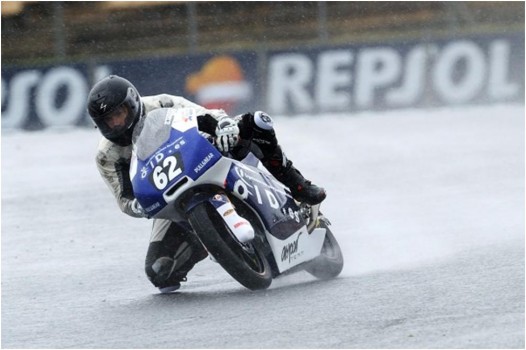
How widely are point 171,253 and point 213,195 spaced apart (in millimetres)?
972

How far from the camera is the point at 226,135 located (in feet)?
21.7

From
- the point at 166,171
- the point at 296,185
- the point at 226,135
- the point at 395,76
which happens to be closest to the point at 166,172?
the point at 166,171

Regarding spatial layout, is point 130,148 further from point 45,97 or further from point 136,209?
point 45,97

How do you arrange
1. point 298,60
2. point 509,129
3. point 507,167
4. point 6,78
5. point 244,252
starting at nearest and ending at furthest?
point 244,252 < point 507,167 < point 509,129 < point 6,78 < point 298,60

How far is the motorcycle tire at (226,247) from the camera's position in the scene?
6.26 meters

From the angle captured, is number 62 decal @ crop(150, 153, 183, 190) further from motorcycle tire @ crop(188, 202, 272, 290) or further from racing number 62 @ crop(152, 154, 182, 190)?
motorcycle tire @ crop(188, 202, 272, 290)

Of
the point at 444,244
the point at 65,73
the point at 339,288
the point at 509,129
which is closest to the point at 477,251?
the point at 444,244

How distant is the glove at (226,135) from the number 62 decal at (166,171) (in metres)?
0.27

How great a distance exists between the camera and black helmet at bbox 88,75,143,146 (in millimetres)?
6602

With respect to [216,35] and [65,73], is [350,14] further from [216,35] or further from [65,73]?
[65,73]

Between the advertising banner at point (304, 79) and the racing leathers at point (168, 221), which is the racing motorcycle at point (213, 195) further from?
the advertising banner at point (304, 79)

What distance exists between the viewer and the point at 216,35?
17.8 m

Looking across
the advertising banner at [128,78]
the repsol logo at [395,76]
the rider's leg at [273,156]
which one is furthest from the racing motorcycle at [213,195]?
the repsol logo at [395,76]

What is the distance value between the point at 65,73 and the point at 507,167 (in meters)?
7.20
